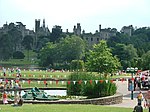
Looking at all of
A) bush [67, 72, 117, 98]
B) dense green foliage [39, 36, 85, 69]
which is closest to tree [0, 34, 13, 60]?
dense green foliage [39, 36, 85, 69]

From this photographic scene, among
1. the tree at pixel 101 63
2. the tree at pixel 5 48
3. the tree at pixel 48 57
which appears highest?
the tree at pixel 5 48

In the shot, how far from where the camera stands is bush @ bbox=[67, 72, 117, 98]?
30656mm

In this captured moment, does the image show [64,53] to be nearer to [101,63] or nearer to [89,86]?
[101,63]

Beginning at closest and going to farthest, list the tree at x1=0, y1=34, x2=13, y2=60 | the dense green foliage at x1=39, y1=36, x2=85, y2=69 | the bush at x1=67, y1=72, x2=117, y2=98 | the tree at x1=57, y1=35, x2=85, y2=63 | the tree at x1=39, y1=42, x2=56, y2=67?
the bush at x1=67, y1=72, x2=117, y2=98
the tree at x1=39, y1=42, x2=56, y2=67
the dense green foliage at x1=39, y1=36, x2=85, y2=69
the tree at x1=57, y1=35, x2=85, y2=63
the tree at x1=0, y1=34, x2=13, y2=60

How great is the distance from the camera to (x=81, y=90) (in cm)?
3191

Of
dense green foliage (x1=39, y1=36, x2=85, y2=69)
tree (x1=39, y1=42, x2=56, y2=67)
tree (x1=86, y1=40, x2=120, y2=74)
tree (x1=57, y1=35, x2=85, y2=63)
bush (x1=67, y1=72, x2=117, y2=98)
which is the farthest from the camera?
tree (x1=57, y1=35, x2=85, y2=63)

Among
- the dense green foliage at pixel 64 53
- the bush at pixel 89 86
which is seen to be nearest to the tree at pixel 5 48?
the dense green foliage at pixel 64 53

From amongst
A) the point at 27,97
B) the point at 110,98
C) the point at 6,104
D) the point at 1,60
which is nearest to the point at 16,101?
the point at 6,104

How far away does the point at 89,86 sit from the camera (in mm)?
31203

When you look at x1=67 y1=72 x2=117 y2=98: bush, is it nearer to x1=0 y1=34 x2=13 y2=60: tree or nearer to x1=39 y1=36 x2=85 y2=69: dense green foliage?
x1=39 y1=36 x2=85 y2=69: dense green foliage

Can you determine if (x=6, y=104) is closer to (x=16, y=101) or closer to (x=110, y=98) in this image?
(x=16, y=101)

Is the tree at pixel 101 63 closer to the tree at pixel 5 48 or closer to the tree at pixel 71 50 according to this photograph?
the tree at pixel 71 50

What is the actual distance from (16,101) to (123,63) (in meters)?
86.1

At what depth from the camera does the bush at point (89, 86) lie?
3066cm
